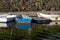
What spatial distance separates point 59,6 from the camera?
59531 millimetres

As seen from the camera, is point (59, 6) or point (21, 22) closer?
point (21, 22)

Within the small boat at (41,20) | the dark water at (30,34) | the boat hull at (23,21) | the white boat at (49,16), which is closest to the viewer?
the dark water at (30,34)

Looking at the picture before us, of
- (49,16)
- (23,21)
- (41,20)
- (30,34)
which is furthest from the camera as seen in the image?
(49,16)

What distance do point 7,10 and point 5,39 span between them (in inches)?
1343

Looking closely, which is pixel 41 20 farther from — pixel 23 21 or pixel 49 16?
pixel 23 21

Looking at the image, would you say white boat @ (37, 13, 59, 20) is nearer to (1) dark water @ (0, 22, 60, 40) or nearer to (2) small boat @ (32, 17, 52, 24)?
(2) small boat @ (32, 17, 52, 24)

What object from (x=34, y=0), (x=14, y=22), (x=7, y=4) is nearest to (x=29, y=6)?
(x=34, y=0)

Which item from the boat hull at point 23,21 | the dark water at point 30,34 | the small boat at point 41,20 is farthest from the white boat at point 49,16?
the dark water at point 30,34

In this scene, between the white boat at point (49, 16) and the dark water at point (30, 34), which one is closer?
the dark water at point (30, 34)

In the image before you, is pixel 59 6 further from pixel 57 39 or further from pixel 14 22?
pixel 57 39

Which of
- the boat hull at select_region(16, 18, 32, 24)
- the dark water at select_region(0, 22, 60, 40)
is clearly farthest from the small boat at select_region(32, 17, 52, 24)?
the dark water at select_region(0, 22, 60, 40)

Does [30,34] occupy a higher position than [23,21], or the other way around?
[23,21]

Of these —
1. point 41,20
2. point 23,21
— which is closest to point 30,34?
point 23,21

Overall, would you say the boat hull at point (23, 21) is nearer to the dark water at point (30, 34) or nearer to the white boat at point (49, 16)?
the white boat at point (49, 16)
